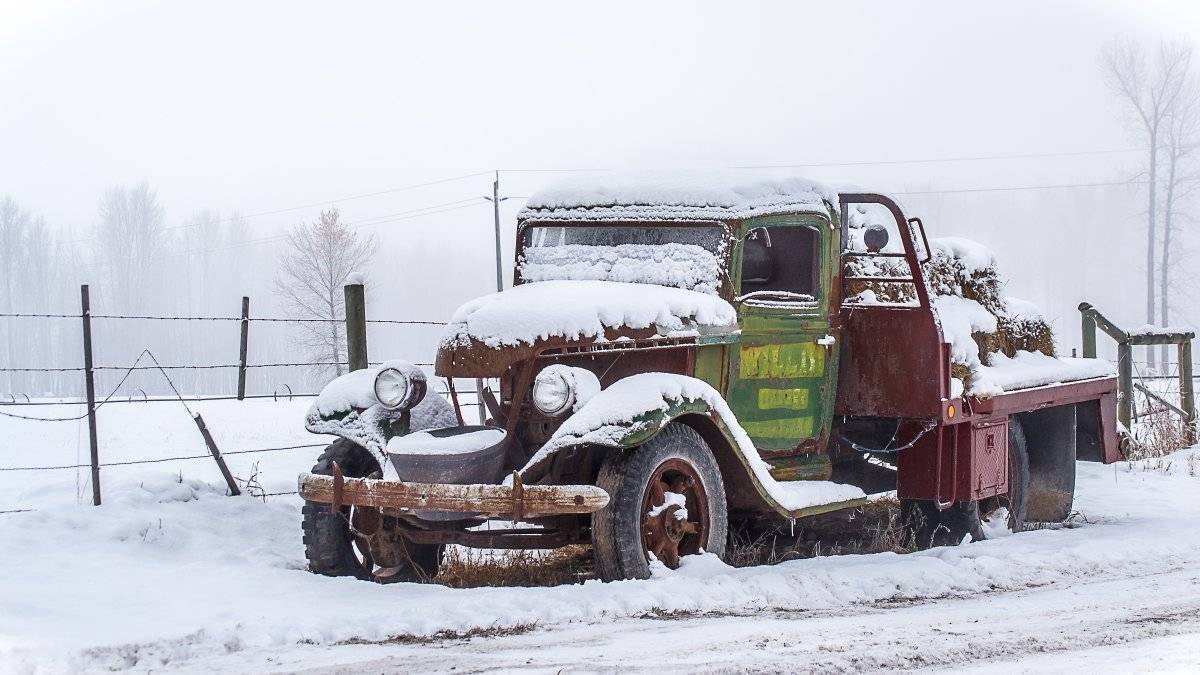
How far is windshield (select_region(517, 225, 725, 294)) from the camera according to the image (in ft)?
24.1

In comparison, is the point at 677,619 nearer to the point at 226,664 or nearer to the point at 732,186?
the point at 226,664

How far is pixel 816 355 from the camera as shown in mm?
7766

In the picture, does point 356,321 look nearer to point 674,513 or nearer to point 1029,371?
point 674,513

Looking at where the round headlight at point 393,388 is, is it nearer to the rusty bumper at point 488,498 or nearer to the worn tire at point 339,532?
the worn tire at point 339,532

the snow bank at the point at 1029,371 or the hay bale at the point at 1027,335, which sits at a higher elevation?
the hay bale at the point at 1027,335

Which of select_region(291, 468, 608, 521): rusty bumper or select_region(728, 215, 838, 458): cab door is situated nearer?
select_region(291, 468, 608, 521): rusty bumper

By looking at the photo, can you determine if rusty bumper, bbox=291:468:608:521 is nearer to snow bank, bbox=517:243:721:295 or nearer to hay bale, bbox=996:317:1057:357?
snow bank, bbox=517:243:721:295

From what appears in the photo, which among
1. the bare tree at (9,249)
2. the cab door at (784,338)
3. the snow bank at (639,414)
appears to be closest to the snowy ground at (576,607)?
the snow bank at (639,414)

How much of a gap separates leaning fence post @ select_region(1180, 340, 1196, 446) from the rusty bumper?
33.2 feet

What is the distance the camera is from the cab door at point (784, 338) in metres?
7.38

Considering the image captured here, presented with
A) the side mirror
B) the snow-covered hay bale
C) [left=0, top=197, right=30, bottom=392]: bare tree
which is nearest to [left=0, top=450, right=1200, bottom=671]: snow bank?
the snow-covered hay bale

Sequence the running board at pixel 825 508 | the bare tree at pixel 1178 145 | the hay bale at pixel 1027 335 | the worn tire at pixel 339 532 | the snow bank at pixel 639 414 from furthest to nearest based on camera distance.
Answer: the bare tree at pixel 1178 145
the hay bale at pixel 1027 335
the running board at pixel 825 508
the worn tire at pixel 339 532
the snow bank at pixel 639 414

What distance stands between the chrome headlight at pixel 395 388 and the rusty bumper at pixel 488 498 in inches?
24.8

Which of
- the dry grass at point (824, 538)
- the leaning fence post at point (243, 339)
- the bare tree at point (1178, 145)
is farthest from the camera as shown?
the bare tree at point (1178, 145)
